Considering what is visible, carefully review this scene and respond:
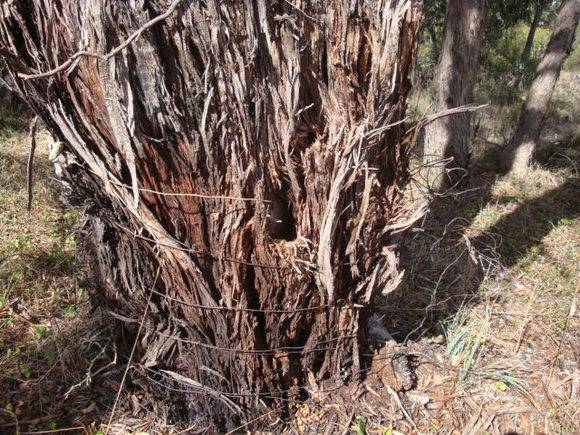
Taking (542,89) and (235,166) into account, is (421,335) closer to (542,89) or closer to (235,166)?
(235,166)

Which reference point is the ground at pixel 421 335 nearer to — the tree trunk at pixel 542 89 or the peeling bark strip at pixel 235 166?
the peeling bark strip at pixel 235 166

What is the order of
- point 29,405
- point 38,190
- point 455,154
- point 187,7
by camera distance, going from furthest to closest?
point 455,154
point 38,190
point 29,405
point 187,7

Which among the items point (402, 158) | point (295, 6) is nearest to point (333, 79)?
point (295, 6)

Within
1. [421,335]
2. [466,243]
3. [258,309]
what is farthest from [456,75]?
[258,309]

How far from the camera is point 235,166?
4.80 ft

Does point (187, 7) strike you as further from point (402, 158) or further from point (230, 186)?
point (402, 158)

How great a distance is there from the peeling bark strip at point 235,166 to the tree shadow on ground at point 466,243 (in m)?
0.52

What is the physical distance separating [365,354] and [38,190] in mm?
3293

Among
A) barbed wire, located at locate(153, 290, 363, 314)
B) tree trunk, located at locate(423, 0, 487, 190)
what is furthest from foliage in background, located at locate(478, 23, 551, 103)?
barbed wire, located at locate(153, 290, 363, 314)

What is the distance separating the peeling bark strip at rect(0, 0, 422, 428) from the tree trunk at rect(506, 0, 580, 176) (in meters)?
3.93

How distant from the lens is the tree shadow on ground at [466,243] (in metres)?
2.67

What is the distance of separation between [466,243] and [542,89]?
3.17m

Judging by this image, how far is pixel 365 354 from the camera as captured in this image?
6.86 feet

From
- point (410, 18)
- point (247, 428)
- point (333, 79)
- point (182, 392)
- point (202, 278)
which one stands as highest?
point (410, 18)
